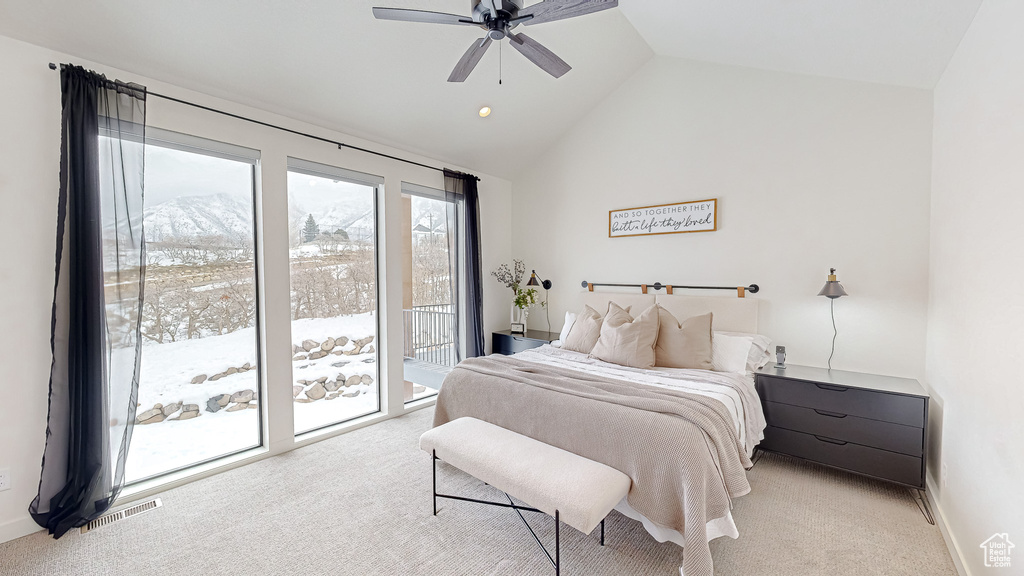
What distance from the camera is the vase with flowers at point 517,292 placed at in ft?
15.7

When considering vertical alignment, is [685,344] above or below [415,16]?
below

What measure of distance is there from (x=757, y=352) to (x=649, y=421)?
1.74 meters

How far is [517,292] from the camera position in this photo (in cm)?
494

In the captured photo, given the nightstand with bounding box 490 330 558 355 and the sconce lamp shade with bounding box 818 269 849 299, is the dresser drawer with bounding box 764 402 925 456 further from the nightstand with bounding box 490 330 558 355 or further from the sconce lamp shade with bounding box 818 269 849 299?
the nightstand with bounding box 490 330 558 355

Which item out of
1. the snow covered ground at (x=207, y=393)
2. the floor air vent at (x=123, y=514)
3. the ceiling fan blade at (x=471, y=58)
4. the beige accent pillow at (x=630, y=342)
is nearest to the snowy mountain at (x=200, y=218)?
the snow covered ground at (x=207, y=393)

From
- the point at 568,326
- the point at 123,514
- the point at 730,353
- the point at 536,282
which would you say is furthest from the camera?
the point at 536,282

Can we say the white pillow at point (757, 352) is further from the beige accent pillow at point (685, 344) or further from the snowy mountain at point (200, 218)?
the snowy mountain at point (200, 218)

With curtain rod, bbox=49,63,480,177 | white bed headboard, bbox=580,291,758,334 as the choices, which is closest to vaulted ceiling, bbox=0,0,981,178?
curtain rod, bbox=49,63,480,177

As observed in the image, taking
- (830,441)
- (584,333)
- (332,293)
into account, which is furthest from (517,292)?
(830,441)

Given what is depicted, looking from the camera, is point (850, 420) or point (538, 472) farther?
point (850, 420)

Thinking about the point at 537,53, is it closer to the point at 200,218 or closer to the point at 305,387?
the point at 200,218

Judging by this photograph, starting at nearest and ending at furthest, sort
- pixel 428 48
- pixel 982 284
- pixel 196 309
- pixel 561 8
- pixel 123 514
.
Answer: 1. pixel 982 284
2. pixel 561 8
3. pixel 123 514
4. pixel 196 309
5. pixel 428 48

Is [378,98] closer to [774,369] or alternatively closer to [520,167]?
[520,167]

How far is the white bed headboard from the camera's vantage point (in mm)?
3355
